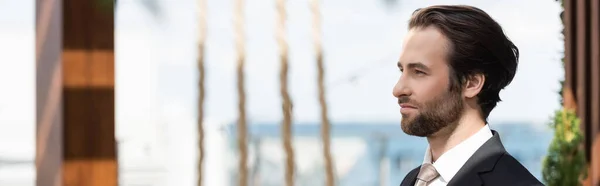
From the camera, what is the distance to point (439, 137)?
3.71ft

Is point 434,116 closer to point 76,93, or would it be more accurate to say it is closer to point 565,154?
point 76,93

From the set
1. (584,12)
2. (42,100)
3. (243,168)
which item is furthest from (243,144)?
(584,12)

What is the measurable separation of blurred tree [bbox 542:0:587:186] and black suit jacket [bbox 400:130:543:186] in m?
2.43

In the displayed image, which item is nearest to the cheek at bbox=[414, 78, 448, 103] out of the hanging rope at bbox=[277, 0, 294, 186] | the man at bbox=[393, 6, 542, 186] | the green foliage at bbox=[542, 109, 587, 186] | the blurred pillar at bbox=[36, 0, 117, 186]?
the man at bbox=[393, 6, 542, 186]

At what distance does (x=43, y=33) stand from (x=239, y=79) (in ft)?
1.22

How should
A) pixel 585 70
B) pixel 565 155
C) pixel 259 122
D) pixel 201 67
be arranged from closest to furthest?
pixel 201 67
pixel 565 155
pixel 585 70
pixel 259 122

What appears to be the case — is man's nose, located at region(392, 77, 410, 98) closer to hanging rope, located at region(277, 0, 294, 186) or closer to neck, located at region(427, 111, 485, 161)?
neck, located at region(427, 111, 485, 161)

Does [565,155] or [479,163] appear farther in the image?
[565,155]

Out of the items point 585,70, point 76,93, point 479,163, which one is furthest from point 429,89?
point 585,70

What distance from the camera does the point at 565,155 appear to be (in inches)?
142

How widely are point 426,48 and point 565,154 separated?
2.62m

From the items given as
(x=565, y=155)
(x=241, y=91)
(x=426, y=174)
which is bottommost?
(x=565, y=155)

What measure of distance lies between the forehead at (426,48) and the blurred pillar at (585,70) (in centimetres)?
279

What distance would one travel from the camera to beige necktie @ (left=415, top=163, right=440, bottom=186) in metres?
1.17
